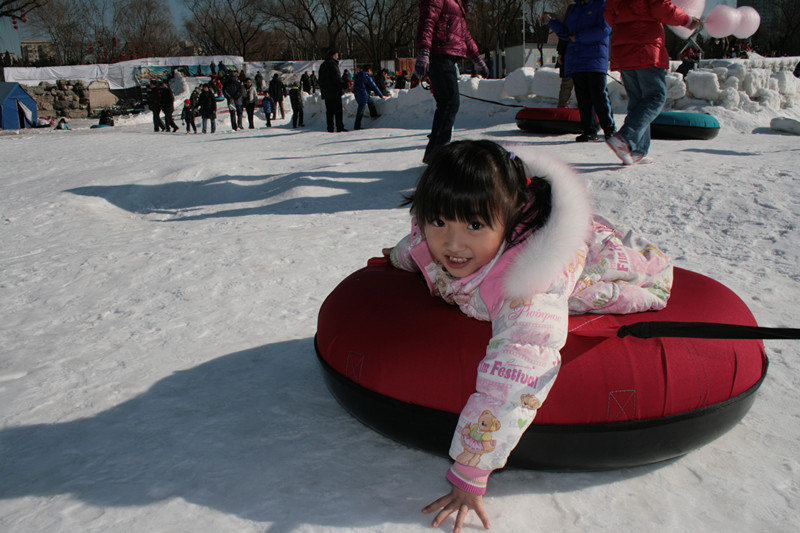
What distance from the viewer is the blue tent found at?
19.4 meters

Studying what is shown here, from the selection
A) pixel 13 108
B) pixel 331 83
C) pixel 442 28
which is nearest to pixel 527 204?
pixel 442 28

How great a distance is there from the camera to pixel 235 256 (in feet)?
12.1

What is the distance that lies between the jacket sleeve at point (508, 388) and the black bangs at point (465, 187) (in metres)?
0.24

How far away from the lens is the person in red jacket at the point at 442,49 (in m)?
5.34

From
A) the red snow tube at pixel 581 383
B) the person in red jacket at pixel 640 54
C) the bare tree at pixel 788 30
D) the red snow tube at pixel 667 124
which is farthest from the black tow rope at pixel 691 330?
the bare tree at pixel 788 30

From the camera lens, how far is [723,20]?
4.72m

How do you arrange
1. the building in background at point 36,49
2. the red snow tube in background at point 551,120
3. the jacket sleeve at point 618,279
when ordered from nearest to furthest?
1. the jacket sleeve at point 618,279
2. the red snow tube in background at point 551,120
3. the building in background at point 36,49

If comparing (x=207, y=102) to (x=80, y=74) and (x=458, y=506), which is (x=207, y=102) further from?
(x=80, y=74)

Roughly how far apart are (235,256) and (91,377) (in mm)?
1525

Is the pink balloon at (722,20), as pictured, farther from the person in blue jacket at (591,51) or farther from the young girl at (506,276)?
the young girl at (506,276)

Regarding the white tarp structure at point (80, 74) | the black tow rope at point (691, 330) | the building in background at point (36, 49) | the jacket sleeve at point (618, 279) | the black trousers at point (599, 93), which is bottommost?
the black tow rope at point (691, 330)

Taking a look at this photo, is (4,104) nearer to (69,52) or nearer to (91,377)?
(91,377)

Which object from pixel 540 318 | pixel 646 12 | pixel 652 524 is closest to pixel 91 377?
pixel 540 318

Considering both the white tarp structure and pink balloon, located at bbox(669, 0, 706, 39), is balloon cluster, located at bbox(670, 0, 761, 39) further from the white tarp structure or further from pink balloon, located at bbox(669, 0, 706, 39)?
the white tarp structure
